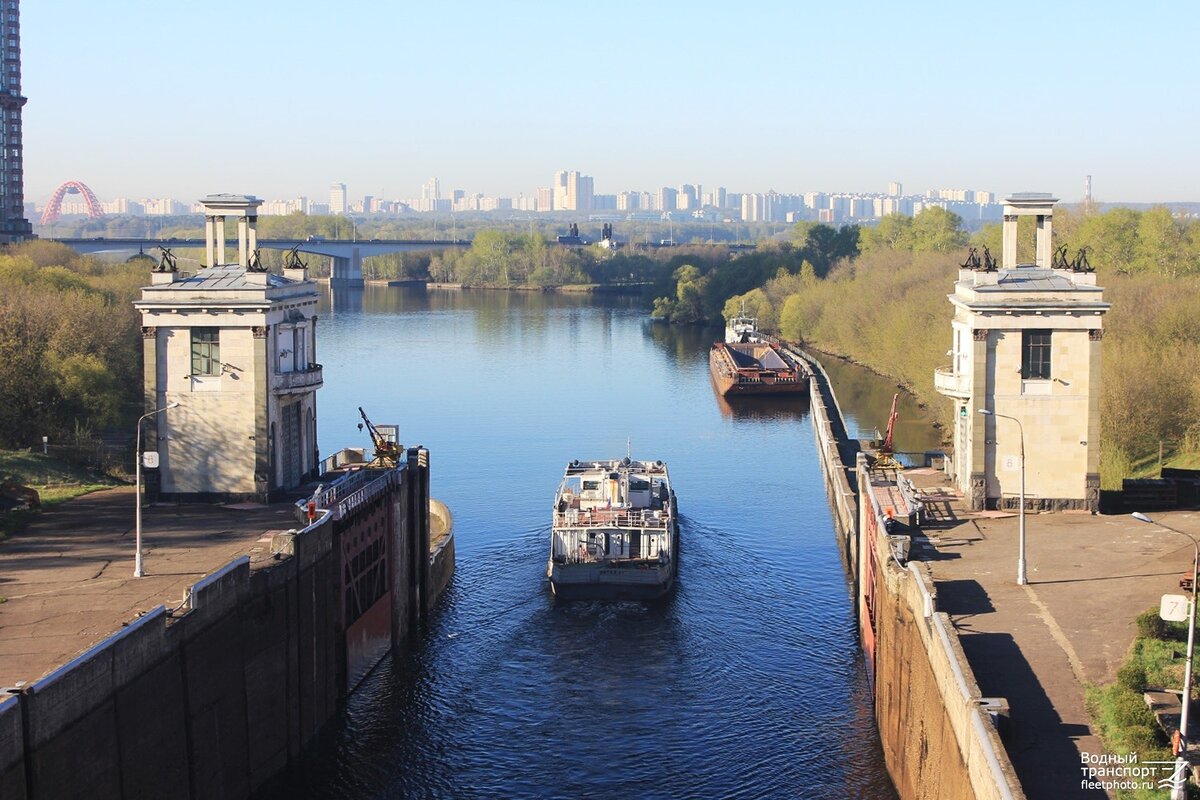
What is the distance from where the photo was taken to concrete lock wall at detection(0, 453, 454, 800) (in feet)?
78.9

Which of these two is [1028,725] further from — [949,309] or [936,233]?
[936,233]

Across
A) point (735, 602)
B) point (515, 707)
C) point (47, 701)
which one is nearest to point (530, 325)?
point (735, 602)

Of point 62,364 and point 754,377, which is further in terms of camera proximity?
point 754,377

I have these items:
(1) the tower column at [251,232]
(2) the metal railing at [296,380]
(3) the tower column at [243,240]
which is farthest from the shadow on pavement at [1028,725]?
(1) the tower column at [251,232]

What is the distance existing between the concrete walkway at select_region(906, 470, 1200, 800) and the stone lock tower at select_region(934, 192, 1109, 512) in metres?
1.01

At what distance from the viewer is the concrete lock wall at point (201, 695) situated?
2405cm

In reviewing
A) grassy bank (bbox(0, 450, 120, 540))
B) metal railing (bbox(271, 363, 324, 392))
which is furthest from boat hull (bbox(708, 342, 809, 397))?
metal railing (bbox(271, 363, 324, 392))

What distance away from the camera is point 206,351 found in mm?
42344

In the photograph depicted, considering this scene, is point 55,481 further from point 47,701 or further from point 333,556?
point 47,701

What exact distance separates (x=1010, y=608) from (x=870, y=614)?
31.5 ft

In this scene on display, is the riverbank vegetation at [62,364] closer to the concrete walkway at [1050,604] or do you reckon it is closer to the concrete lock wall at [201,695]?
the concrete lock wall at [201,695]

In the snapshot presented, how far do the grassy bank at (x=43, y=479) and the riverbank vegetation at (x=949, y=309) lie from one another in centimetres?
3385

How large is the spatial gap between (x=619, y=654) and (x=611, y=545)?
644 centimetres

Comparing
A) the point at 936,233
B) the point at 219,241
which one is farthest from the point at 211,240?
the point at 936,233
